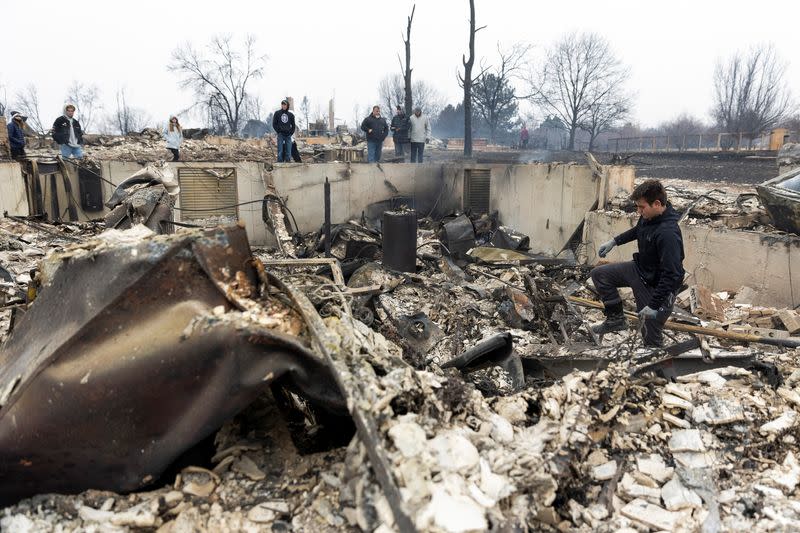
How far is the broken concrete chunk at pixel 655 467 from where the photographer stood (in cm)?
236

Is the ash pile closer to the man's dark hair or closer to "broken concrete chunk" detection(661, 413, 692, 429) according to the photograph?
"broken concrete chunk" detection(661, 413, 692, 429)

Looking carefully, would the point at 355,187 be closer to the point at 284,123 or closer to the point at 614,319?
the point at 284,123

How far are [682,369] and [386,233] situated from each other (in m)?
5.57

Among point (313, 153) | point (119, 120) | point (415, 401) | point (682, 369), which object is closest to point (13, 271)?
point (415, 401)

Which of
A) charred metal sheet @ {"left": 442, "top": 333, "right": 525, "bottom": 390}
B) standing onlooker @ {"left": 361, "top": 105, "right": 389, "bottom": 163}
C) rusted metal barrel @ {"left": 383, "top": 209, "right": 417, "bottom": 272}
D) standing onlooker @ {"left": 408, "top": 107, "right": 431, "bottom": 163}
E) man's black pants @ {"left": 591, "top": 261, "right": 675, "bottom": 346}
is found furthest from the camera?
standing onlooker @ {"left": 408, "top": 107, "right": 431, "bottom": 163}

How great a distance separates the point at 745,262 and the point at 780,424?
4.80m

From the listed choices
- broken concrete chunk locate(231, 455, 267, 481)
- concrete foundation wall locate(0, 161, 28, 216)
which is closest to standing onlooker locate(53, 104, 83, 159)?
concrete foundation wall locate(0, 161, 28, 216)

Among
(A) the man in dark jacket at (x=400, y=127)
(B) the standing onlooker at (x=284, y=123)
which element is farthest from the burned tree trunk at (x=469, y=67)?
(B) the standing onlooker at (x=284, y=123)

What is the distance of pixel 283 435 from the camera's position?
95.7 inches

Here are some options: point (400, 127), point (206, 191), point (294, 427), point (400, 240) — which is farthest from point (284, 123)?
point (294, 427)

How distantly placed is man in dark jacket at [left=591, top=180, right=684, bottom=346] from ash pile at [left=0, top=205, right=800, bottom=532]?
4.43ft

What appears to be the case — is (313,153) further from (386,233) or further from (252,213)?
(386,233)

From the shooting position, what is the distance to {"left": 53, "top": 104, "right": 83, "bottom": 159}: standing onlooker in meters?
10.6

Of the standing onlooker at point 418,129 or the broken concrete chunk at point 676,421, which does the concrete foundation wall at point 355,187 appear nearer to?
the standing onlooker at point 418,129
